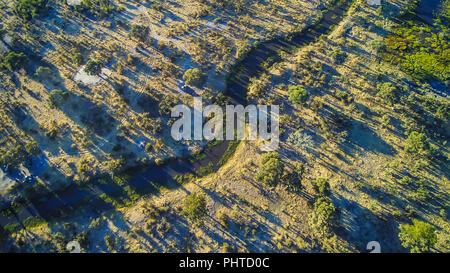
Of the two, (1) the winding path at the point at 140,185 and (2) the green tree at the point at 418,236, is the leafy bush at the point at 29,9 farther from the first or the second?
(2) the green tree at the point at 418,236

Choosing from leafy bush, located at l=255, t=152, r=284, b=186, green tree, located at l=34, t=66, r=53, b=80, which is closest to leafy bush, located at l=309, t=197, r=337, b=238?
leafy bush, located at l=255, t=152, r=284, b=186

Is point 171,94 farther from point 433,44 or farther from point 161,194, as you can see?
point 433,44

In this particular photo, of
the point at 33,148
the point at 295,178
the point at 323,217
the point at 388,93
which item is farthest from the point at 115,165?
the point at 388,93

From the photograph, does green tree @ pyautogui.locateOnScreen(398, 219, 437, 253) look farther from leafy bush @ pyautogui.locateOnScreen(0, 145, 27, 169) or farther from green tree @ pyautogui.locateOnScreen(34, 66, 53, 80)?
green tree @ pyautogui.locateOnScreen(34, 66, 53, 80)

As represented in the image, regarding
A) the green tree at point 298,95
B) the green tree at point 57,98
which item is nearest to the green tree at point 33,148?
the green tree at point 57,98
